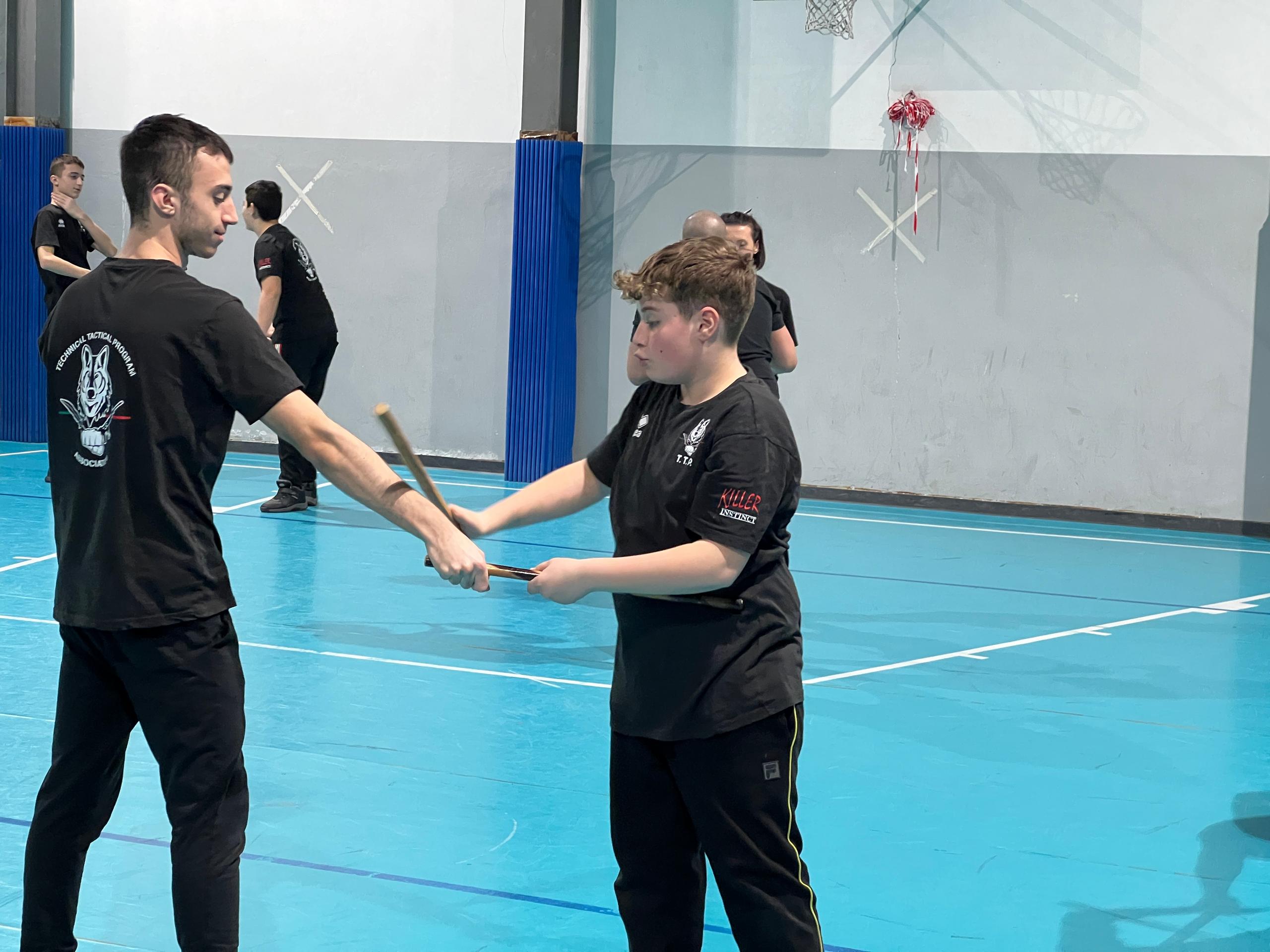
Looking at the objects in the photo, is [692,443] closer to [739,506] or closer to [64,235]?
[739,506]

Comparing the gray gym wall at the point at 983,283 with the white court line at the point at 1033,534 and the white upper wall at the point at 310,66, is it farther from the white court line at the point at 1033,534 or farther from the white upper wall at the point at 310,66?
the white upper wall at the point at 310,66

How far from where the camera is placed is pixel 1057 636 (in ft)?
23.5

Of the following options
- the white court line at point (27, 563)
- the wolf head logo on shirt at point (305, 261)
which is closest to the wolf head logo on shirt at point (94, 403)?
the white court line at point (27, 563)

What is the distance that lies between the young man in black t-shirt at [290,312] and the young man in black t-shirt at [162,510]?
636 cm

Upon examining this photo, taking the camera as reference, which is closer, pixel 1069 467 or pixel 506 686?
pixel 506 686

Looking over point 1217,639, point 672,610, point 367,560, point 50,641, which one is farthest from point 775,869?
point 367,560

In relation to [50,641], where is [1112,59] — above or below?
above

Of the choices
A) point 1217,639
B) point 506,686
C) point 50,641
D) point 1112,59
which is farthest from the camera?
point 1112,59

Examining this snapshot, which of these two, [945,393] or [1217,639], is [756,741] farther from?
[945,393]

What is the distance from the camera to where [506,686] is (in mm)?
5895

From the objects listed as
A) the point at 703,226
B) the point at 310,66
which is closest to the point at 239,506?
the point at 310,66

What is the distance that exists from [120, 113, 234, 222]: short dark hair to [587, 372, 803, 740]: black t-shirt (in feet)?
3.50

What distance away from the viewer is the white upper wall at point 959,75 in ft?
34.5

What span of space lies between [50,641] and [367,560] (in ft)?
7.73
